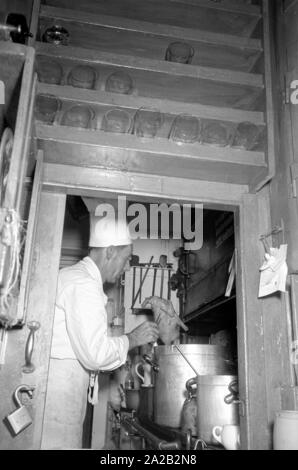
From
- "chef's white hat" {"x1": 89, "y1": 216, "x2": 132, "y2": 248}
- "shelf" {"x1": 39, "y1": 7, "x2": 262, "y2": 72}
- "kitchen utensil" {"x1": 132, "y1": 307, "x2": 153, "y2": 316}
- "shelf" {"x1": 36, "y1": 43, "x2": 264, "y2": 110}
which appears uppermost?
"shelf" {"x1": 39, "y1": 7, "x2": 262, "y2": 72}

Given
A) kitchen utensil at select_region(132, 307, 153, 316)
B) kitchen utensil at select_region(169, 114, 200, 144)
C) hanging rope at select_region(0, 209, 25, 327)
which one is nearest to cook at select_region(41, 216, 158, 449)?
hanging rope at select_region(0, 209, 25, 327)

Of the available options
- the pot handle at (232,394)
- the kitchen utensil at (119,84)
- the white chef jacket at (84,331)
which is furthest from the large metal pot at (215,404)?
the kitchen utensil at (119,84)

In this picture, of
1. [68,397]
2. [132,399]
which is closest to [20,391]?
[68,397]

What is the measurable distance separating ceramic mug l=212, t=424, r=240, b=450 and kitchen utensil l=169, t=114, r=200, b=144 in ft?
3.65

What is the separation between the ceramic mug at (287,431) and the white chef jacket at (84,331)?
759mm

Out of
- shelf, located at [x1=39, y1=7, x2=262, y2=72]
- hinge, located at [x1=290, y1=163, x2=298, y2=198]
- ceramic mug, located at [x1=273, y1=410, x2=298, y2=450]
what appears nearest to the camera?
ceramic mug, located at [x1=273, y1=410, x2=298, y2=450]

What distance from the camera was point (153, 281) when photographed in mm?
3742

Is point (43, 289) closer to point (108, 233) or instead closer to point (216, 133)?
point (108, 233)

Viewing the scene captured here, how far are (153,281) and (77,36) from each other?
228 cm

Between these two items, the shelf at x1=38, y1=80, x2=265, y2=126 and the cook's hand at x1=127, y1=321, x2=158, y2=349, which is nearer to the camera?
the shelf at x1=38, y1=80, x2=265, y2=126

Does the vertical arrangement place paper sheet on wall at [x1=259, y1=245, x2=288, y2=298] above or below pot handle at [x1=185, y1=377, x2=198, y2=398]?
above

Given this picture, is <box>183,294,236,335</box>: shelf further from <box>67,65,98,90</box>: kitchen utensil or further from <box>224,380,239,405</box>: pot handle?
<box>67,65,98,90</box>: kitchen utensil

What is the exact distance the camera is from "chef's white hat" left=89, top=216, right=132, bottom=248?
236 centimetres

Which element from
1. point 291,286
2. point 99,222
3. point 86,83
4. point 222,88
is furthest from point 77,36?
point 291,286
